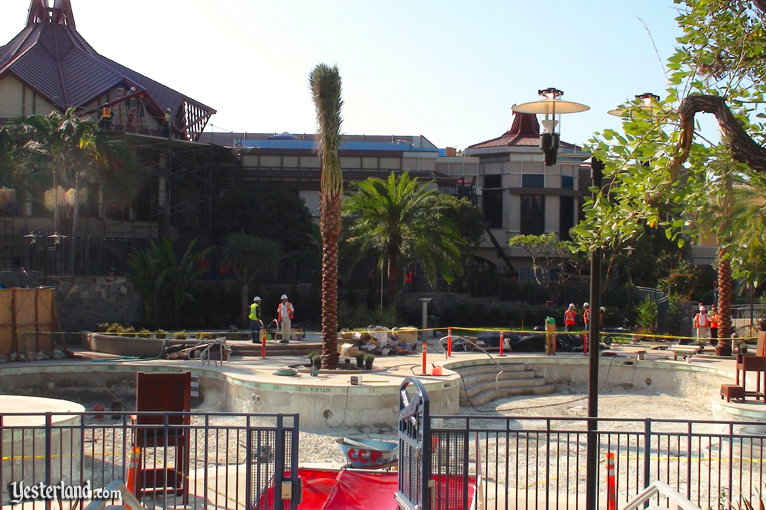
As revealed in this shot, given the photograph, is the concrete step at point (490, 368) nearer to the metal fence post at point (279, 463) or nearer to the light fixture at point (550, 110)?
the light fixture at point (550, 110)

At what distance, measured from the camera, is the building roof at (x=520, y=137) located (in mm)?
53944

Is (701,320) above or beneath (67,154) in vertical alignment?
beneath

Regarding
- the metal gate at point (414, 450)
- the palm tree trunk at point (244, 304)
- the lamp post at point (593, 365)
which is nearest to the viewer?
the metal gate at point (414, 450)

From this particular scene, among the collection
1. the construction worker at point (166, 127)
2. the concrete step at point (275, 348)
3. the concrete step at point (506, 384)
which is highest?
the construction worker at point (166, 127)

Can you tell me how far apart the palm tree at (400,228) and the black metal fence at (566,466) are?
1381cm

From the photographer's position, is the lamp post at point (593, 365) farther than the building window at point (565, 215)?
No

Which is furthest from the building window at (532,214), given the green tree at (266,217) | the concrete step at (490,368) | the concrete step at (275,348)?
the concrete step at (275,348)

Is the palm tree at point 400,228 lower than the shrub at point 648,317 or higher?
higher

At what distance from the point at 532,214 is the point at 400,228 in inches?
730

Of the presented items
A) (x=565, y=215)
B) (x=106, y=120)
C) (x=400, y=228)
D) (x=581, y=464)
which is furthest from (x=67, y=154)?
(x=565, y=215)

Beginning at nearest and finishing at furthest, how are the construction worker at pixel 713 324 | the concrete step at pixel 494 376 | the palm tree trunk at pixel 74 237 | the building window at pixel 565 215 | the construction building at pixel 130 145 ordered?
the concrete step at pixel 494 376 < the construction worker at pixel 713 324 < the palm tree trunk at pixel 74 237 < the construction building at pixel 130 145 < the building window at pixel 565 215

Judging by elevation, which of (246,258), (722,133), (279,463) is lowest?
(279,463)

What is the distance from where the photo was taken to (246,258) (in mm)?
35344

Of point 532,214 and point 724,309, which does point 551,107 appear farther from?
point 532,214
